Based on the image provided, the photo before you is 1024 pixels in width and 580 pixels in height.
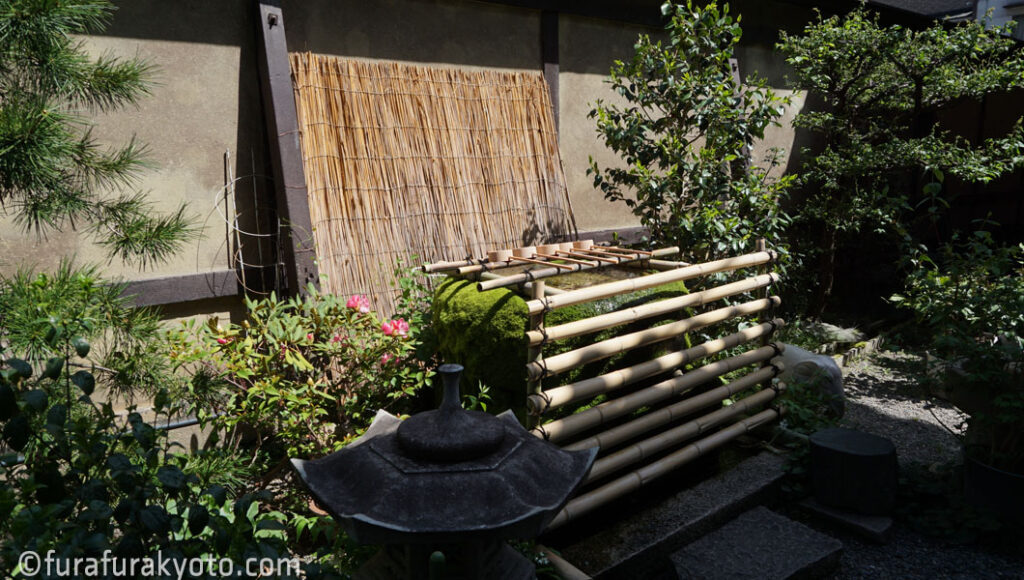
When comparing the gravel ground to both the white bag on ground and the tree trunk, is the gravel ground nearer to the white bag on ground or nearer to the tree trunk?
the white bag on ground

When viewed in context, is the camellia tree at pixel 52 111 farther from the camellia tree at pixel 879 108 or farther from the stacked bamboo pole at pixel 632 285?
the camellia tree at pixel 879 108

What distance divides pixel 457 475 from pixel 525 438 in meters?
0.35

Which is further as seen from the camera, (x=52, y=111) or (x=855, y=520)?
(x=855, y=520)

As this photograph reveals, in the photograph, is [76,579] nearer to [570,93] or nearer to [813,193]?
[570,93]

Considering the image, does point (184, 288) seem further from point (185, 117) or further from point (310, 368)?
point (310, 368)

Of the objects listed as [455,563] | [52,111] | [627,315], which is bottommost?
[455,563]

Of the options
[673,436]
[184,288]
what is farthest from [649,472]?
[184,288]

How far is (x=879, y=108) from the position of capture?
826 cm

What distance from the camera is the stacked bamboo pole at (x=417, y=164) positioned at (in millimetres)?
4816

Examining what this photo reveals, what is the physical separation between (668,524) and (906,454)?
274 cm

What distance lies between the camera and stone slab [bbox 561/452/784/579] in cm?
348

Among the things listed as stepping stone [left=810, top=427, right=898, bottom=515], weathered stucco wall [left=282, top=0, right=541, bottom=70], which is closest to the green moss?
stepping stone [left=810, top=427, right=898, bottom=515]

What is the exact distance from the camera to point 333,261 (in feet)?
15.6

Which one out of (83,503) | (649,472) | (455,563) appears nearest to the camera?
(83,503)
